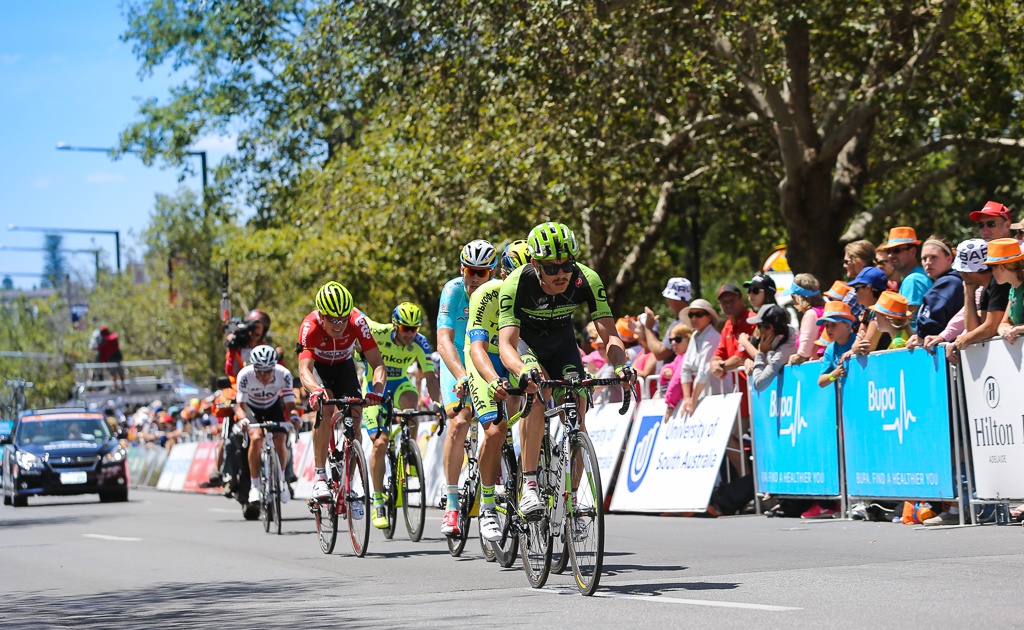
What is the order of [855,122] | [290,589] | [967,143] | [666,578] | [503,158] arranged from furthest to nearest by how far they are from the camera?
[503,158], [967,143], [855,122], [290,589], [666,578]

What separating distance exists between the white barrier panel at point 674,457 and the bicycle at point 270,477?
142 inches

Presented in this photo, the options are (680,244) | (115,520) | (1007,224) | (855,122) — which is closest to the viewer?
(1007,224)

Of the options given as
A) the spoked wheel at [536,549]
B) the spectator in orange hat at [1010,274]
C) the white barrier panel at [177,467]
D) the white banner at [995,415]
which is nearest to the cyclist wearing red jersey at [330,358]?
the spoked wheel at [536,549]

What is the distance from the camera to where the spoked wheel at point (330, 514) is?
12.5 meters

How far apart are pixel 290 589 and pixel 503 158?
18.9 metres

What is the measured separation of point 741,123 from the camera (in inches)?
1049

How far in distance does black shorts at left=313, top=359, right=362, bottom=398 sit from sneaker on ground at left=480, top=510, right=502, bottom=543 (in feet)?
12.2

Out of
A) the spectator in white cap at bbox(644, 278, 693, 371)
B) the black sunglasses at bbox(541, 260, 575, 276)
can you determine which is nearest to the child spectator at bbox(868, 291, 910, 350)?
the spectator in white cap at bbox(644, 278, 693, 371)

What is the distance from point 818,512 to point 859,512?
2.59 feet

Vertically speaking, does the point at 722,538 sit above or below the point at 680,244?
below

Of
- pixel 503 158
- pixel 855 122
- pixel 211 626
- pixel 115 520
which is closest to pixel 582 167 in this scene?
pixel 503 158

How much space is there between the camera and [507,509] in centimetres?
947

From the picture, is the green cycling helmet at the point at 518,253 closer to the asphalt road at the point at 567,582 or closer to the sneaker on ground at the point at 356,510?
the asphalt road at the point at 567,582

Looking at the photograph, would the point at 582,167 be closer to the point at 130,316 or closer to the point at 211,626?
the point at 211,626
